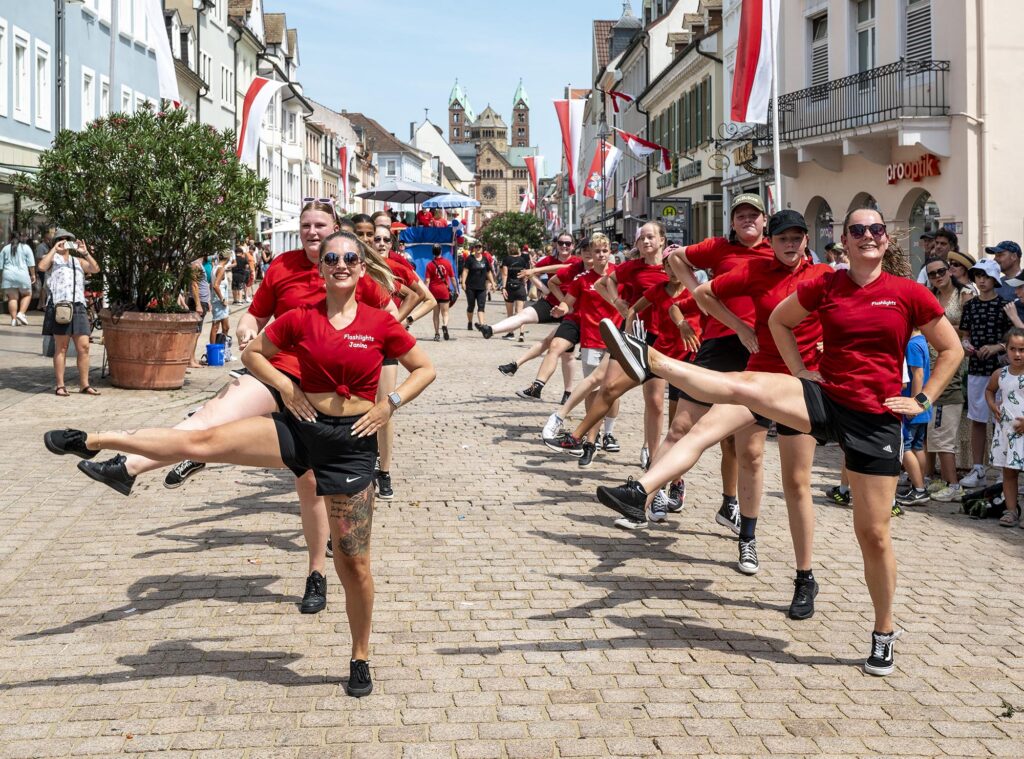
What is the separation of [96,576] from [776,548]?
13.0 ft

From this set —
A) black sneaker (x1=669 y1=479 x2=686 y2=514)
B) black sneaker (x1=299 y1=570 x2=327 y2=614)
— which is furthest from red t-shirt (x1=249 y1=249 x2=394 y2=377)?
black sneaker (x1=669 y1=479 x2=686 y2=514)

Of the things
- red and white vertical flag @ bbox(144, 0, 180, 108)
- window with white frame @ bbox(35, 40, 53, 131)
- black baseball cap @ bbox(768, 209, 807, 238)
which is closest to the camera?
black baseball cap @ bbox(768, 209, 807, 238)

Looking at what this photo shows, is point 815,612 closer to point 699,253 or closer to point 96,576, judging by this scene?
point 699,253

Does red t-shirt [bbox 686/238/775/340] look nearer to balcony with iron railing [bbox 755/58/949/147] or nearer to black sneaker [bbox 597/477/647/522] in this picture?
black sneaker [bbox 597/477/647/522]

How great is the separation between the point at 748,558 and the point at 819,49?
886 inches

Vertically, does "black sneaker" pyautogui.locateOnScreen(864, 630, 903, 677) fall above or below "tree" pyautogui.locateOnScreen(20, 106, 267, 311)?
below

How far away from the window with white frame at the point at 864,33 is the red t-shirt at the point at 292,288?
64.9 feet

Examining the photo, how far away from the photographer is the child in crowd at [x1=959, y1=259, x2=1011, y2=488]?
9531 millimetres

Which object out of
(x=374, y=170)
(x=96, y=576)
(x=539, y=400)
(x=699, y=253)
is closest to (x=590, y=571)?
(x=699, y=253)

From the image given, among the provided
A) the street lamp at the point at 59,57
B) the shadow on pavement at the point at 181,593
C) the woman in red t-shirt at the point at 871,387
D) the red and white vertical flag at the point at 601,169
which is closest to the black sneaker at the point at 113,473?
the shadow on pavement at the point at 181,593

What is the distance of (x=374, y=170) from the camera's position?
129750mm

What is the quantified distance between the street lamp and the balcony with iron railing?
1728 centimetres

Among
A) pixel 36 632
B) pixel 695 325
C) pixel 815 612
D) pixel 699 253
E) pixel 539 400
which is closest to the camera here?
pixel 36 632

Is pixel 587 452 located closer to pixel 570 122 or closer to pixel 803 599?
pixel 803 599
